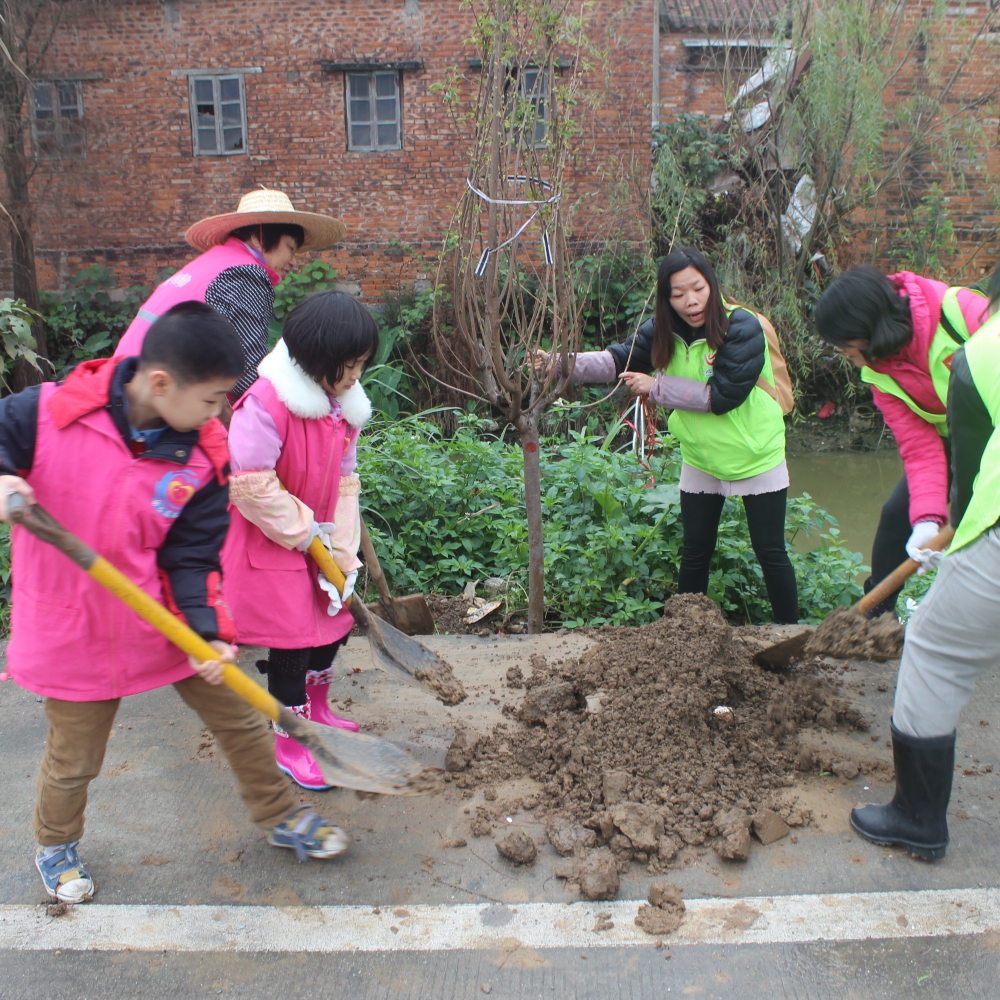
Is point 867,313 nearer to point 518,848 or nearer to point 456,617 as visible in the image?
point 518,848

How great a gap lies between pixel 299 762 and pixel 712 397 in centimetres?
194

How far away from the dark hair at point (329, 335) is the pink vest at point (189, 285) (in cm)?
57

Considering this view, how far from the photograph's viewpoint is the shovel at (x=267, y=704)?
5.83ft

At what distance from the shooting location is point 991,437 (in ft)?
6.31

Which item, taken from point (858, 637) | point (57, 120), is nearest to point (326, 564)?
point (858, 637)

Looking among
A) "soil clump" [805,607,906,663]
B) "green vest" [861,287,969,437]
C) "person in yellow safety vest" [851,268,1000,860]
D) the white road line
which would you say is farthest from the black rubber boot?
"green vest" [861,287,969,437]

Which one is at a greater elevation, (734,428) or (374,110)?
(374,110)

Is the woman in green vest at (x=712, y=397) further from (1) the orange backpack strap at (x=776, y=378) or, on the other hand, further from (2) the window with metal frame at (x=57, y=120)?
(2) the window with metal frame at (x=57, y=120)

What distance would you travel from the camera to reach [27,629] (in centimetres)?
196

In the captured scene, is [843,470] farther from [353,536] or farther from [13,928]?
[13,928]

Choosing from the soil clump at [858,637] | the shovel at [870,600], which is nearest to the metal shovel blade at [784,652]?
the shovel at [870,600]

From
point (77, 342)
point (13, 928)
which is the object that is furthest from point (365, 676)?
point (77, 342)

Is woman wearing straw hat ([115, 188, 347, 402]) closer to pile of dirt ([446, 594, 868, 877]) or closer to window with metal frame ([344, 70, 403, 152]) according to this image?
pile of dirt ([446, 594, 868, 877])

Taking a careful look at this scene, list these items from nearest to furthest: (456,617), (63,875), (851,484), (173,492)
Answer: (173,492) → (63,875) → (456,617) → (851,484)
